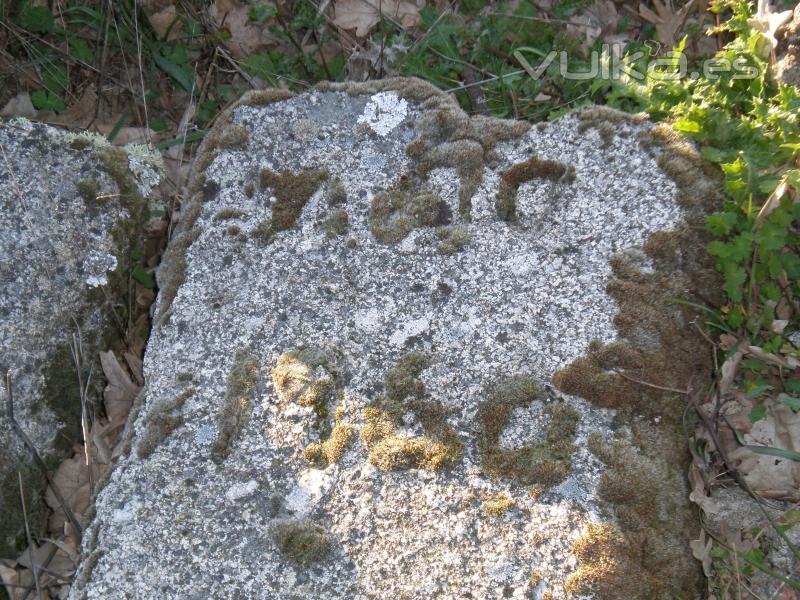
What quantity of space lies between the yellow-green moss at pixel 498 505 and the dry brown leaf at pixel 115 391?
1.60 m

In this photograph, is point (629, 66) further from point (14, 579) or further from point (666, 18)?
point (14, 579)

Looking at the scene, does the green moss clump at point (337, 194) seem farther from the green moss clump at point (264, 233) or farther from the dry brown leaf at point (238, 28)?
the dry brown leaf at point (238, 28)

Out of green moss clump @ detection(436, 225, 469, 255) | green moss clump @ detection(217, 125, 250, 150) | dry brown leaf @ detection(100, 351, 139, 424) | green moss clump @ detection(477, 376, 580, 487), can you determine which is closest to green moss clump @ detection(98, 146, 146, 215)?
green moss clump @ detection(217, 125, 250, 150)

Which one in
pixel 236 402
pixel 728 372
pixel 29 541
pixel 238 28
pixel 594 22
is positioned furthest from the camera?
pixel 238 28

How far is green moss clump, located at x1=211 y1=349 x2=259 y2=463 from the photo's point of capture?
2.42 metres

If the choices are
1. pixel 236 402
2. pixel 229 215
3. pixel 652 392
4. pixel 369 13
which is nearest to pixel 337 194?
pixel 229 215

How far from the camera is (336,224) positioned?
8.89 ft

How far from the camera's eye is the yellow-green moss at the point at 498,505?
2240 mm

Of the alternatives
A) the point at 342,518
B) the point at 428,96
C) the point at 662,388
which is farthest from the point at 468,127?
the point at 342,518

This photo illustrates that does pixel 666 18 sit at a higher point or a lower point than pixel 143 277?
lower

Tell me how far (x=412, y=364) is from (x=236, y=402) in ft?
2.00

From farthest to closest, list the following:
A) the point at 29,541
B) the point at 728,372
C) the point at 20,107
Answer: the point at 20,107 → the point at 29,541 → the point at 728,372

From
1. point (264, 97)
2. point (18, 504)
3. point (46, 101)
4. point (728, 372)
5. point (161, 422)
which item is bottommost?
point (728, 372)

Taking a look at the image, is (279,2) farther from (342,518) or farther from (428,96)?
(342,518)
